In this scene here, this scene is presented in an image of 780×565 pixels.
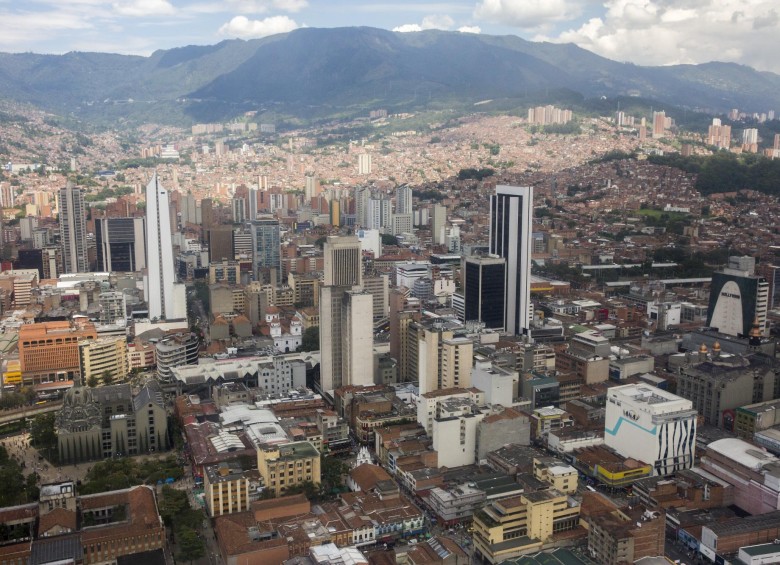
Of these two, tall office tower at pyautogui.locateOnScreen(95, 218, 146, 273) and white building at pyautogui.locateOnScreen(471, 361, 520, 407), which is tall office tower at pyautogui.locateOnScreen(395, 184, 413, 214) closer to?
tall office tower at pyautogui.locateOnScreen(95, 218, 146, 273)

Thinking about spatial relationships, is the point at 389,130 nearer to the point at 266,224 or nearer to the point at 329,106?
the point at 329,106

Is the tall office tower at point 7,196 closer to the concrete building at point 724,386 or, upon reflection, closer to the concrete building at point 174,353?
the concrete building at point 174,353

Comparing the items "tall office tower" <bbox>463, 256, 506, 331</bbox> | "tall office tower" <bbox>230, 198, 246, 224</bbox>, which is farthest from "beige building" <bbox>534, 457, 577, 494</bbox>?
"tall office tower" <bbox>230, 198, 246, 224</bbox>

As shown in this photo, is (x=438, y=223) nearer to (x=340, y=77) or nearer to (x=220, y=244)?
(x=220, y=244)

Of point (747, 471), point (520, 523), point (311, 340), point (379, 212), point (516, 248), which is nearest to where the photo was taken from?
point (520, 523)

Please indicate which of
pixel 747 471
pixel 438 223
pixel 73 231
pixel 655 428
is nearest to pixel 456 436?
pixel 655 428

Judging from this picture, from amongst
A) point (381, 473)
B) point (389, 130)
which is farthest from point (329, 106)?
point (381, 473)

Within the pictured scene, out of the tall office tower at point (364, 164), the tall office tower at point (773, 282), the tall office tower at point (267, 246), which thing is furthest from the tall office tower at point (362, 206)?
the tall office tower at point (773, 282)
